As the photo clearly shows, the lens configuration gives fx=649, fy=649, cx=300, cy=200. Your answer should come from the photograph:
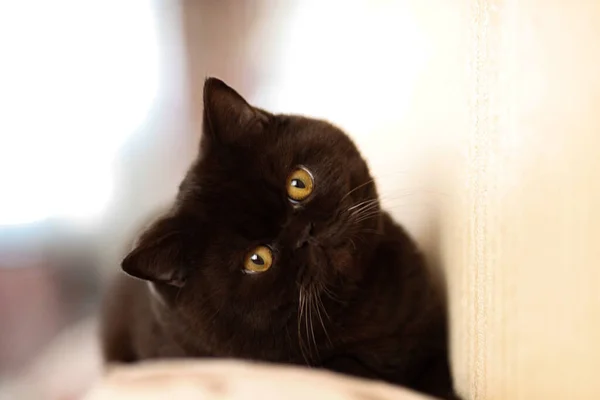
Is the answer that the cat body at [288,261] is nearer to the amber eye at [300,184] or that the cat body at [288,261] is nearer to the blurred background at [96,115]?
the amber eye at [300,184]

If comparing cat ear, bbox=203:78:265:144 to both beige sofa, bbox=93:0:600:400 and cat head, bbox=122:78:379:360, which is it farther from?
beige sofa, bbox=93:0:600:400

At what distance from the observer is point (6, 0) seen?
1507 mm

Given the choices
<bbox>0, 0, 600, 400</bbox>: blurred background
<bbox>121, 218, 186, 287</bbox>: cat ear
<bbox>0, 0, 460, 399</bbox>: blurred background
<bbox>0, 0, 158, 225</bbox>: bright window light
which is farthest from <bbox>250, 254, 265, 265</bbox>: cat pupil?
<bbox>0, 0, 158, 225</bbox>: bright window light

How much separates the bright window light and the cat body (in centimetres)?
62

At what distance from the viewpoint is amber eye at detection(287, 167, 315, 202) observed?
0.93 m

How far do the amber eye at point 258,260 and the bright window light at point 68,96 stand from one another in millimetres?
775

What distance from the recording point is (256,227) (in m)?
0.92

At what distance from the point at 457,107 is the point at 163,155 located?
907 millimetres

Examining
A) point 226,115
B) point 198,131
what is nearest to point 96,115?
point 198,131

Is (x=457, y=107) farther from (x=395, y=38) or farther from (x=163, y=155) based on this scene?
(x=163, y=155)

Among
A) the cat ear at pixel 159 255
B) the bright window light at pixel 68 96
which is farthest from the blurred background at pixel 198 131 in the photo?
the cat ear at pixel 159 255

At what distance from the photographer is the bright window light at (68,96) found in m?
1.52

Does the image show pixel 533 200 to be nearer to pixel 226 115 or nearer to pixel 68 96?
pixel 226 115

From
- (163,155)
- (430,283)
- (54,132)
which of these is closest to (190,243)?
(430,283)
